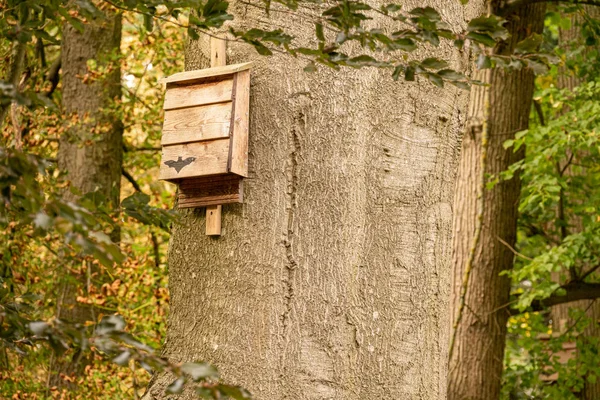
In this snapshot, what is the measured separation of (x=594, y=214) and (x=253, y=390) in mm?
4988

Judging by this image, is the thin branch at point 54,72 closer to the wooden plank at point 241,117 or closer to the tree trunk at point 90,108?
the tree trunk at point 90,108

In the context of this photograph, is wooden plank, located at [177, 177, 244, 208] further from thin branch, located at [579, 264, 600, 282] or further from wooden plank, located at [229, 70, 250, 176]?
thin branch, located at [579, 264, 600, 282]

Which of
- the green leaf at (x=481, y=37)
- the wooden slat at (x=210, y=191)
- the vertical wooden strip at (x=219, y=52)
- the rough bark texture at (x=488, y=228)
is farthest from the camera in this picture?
the rough bark texture at (x=488, y=228)

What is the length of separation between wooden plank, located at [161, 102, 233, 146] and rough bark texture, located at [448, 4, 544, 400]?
13.2 feet

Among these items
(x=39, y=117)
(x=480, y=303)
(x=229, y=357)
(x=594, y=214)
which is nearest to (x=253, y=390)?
(x=229, y=357)

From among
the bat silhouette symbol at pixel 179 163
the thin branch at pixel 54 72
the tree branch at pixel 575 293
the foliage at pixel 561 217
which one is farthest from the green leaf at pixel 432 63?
the thin branch at pixel 54 72

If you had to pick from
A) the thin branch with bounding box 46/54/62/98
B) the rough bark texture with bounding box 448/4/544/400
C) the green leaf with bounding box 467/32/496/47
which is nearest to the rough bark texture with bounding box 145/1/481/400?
the green leaf with bounding box 467/32/496/47

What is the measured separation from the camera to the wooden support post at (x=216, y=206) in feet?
7.64

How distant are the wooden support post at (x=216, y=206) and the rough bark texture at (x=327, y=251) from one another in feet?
0.07

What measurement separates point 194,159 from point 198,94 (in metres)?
0.19

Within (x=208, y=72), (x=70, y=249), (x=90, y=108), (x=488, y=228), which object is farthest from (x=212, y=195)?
(x=90, y=108)

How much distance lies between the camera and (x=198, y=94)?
97.8 inches

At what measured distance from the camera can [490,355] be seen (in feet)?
20.7

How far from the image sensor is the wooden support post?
2.33 metres
